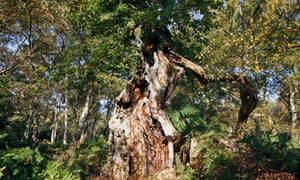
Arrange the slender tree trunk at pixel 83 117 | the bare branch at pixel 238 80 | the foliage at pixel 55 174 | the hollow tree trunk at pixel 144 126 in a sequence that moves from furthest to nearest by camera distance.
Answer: the slender tree trunk at pixel 83 117 < the bare branch at pixel 238 80 < the hollow tree trunk at pixel 144 126 < the foliage at pixel 55 174

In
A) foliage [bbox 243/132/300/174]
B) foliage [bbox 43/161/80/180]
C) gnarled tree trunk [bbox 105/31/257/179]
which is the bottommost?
foliage [bbox 43/161/80/180]

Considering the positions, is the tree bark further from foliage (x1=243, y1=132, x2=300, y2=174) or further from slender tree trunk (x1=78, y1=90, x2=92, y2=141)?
foliage (x1=243, y1=132, x2=300, y2=174)

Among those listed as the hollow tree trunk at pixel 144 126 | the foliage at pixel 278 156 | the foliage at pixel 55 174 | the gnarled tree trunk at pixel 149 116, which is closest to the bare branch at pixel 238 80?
the gnarled tree trunk at pixel 149 116

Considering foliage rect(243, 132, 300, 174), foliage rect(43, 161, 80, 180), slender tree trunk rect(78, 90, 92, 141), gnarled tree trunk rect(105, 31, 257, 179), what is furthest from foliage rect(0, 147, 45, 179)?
slender tree trunk rect(78, 90, 92, 141)

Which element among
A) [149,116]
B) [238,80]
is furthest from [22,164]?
[238,80]

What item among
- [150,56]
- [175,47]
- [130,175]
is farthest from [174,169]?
[175,47]

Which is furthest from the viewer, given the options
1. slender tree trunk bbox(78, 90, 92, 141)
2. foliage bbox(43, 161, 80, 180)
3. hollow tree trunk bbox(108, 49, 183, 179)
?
slender tree trunk bbox(78, 90, 92, 141)

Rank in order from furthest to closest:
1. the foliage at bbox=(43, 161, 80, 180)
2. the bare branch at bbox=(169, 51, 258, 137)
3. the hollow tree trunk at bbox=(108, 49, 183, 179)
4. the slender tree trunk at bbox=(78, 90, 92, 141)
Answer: the slender tree trunk at bbox=(78, 90, 92, 141) → the bare branch at bbox=(169, 51, 258, 137) → the hollow tree trunk at bbox=(108, 49, 183, 179) → the foliage at bbox=(43, 161, 80, 180)

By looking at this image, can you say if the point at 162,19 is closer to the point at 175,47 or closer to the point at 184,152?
the point at 175,47

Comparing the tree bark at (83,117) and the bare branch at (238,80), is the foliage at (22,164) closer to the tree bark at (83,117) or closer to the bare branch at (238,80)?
the bare branch at (238,80)

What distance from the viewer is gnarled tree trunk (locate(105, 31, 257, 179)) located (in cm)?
769

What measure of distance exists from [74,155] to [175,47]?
596 centimetres

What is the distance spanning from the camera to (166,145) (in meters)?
7.84

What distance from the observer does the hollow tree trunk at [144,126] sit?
767cm
